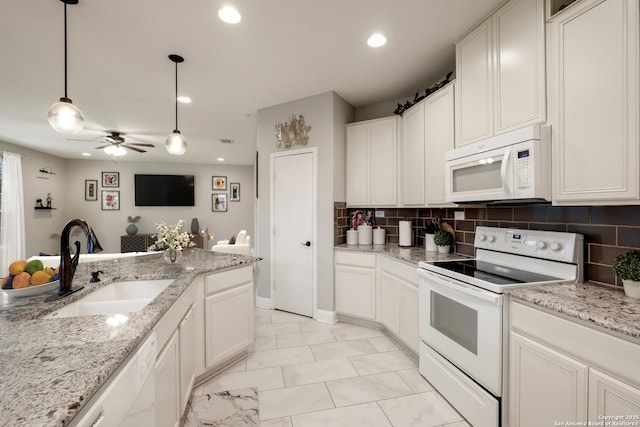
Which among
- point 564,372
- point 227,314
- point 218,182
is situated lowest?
point 227,314

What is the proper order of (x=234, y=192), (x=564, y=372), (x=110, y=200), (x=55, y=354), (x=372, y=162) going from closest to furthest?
(x=55, y=354)
(x=564, y=372)
(x=372, y=162)
(x=110, y=200)
(x=234, y=192)

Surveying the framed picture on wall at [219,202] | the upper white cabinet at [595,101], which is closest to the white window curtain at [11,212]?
the framed picture on wall at [219,202]

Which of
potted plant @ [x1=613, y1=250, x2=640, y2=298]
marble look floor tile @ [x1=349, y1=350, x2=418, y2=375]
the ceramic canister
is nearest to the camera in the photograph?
potted plant @ [x1=613, y1=250, x2=640, y2=298]

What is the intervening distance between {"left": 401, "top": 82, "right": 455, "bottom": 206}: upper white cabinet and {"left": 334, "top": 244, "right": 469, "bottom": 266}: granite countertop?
18.8 inches

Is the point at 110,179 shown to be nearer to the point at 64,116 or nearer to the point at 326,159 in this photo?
the point at 64,116

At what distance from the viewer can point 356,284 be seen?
305cm

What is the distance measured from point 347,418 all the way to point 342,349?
2.81 feet

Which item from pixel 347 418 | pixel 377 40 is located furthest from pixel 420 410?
pixel 377 40

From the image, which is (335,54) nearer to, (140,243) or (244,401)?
(244,401)

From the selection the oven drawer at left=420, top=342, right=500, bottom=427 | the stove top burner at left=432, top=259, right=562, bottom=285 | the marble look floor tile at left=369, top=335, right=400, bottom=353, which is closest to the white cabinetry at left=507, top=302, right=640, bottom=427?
the oven drawer at left=420, top=342, right=500, bottom=427

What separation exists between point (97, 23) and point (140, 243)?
610 centimetres

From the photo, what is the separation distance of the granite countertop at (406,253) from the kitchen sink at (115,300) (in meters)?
1.83

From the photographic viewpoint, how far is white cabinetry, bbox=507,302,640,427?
101 centimetres

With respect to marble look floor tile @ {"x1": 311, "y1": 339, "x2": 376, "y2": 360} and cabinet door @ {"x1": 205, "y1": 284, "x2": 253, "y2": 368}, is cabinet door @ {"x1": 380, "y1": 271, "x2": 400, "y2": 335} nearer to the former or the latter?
marble look floor tile @ {"x1": 311, "y1": 339, "x2": 376, "y2": 360}
